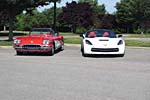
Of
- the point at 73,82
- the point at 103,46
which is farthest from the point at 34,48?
the point at 73,82

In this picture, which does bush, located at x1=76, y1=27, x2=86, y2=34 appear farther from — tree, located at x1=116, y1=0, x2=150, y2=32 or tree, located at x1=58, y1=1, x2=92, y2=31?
tree, located at x1=116, y1=0, x2=150, y2=32

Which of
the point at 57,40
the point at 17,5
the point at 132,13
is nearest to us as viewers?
the point at 57,40

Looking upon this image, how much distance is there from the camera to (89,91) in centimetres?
843

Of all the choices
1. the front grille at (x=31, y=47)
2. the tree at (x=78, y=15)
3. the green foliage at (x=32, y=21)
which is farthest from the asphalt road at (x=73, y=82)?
the green foliage at (x=32, y=21)

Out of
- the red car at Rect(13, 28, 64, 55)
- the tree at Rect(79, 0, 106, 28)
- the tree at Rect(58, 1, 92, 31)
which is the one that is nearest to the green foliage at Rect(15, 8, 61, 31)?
the tree at Rect(58, 1, 92, 31)

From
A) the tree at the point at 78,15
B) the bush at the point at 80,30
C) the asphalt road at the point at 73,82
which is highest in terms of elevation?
the tree at the point at 78,15

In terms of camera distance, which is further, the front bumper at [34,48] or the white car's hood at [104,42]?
the front bumper at [34,48]

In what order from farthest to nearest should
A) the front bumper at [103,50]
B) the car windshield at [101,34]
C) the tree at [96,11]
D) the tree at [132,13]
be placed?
the tree at [132,13] < the tree at [96,11] < the car windshield at [101,34] < the front bumper at [103,50]

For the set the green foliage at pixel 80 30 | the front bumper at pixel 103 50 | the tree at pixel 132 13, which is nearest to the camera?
the front bumper at pixel 103 50

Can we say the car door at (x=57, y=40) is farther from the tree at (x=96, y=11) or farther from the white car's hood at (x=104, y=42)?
the tree at (x=96, y=11)

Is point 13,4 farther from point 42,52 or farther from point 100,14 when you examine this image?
point 100,14

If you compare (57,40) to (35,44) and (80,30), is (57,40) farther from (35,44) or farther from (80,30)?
(80,30)

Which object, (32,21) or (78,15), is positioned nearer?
(78,15)

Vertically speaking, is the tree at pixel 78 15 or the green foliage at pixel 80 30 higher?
the tree at pixel 78 15
